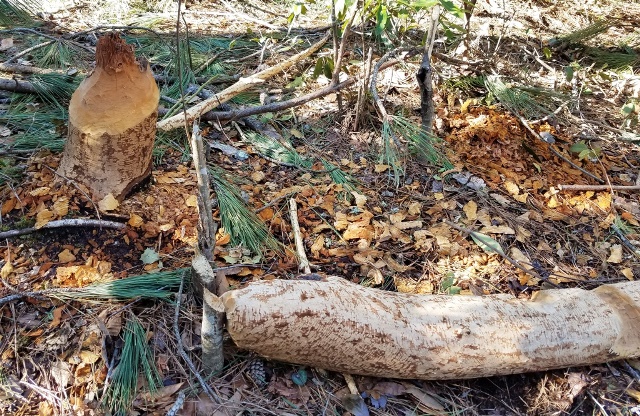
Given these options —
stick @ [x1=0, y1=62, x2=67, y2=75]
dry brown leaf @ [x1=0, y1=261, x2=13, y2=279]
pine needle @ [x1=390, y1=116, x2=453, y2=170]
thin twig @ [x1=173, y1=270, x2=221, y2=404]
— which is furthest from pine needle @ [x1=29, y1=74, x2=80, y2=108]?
pine needle @ [x1=390, y1=116, x2=453, y2=170]

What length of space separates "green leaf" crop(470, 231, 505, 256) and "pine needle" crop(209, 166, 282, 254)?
0.89 m

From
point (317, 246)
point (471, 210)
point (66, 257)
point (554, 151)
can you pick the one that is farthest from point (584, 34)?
point (66, 257)

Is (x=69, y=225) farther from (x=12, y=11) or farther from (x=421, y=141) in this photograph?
(x=421, y=141)

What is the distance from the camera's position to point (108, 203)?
1858 mm

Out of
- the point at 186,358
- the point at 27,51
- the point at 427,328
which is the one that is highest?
the point at 27,51

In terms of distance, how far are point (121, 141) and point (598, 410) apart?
2.00m

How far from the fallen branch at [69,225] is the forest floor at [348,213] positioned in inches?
1.1

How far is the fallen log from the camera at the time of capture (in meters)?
1.38

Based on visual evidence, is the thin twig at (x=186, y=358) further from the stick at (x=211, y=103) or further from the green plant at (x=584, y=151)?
the green plant at (x=584, y=151)

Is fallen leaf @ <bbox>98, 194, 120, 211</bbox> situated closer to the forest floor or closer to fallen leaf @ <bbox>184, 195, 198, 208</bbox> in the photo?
the forest floor

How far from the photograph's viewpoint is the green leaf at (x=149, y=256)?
1770 millimetres

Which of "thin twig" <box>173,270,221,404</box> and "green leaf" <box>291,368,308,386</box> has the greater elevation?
"thin twig" <box>173,270,221,404</box>

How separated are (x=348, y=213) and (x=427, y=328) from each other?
0.83m

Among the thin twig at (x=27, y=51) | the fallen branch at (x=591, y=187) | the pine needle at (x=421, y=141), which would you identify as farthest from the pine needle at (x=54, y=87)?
the fallen branch at (x=591, y=187)
